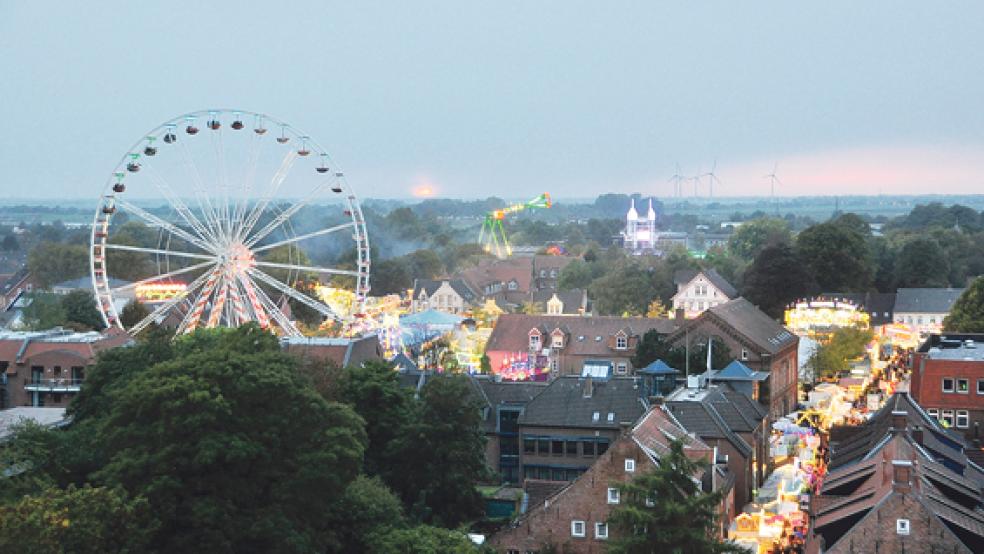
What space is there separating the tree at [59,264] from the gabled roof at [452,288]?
122ft

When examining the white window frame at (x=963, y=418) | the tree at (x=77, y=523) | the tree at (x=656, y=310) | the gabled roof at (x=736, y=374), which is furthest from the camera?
the tree at (x=656, y=310)

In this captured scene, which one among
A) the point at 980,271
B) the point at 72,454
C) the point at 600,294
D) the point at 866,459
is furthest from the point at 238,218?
the point at 980,271

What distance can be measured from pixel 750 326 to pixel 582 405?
2402cm

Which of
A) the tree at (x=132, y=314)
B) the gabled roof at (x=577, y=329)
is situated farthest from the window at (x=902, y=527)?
the tree at (x=132, y=314)

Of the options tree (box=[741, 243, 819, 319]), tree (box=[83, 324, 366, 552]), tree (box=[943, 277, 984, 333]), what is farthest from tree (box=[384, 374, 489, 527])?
tree (box=[741, 243, 819, 319])

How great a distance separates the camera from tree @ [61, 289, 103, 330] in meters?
90.6

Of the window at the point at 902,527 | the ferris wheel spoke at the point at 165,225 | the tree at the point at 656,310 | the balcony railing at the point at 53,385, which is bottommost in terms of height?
the tree at the point at 656,310

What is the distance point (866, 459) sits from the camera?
44688mm

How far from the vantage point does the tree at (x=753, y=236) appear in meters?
181

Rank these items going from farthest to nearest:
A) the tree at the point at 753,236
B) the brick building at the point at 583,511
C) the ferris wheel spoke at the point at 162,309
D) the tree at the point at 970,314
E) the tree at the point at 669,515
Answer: the tree at the point at 753,236 < the tree at the point at 970,314 < the ferris wheel spoke at the point at 162,309 < the brick building at the point at 583,511 < the tree at the point at 669,515

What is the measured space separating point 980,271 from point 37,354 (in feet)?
386

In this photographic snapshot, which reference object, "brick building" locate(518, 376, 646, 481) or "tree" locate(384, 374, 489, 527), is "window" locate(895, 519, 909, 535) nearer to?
"tree" locate(384, 374, 489, 527)

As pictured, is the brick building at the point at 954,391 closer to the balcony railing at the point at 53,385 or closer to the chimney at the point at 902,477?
the chimney at the point at 902,477

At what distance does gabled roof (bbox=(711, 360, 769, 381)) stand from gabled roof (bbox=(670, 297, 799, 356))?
247 inches
